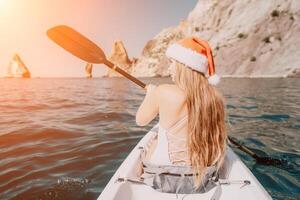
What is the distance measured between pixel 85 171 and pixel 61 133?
3.28 metres

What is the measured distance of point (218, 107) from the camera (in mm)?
3297

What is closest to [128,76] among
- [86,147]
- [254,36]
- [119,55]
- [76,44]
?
[76,44]

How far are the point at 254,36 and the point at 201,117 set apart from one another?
49.2 meters

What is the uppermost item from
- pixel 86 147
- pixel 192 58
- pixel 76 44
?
pixel 76 44

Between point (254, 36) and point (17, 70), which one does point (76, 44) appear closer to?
point (254, 36)

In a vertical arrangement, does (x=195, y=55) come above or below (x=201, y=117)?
above

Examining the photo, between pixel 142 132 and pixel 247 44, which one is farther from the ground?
pixel 247 44

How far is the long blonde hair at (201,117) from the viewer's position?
314 centimetres

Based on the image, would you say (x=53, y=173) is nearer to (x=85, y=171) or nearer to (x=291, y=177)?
(x=85, y=171)

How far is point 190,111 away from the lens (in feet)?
10.4

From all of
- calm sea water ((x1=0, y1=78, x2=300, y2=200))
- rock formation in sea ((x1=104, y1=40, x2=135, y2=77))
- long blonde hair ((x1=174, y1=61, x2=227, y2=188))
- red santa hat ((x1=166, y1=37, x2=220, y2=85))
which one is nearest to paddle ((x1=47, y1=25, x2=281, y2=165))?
calm sea water ((x1=0, y1=78, x2=300, y2=200))

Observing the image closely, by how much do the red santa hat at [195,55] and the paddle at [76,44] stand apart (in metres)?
3.64

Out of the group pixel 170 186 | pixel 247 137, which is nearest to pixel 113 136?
pixel 247 137

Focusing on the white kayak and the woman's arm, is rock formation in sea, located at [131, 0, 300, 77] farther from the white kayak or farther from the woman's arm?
the woman's arm
